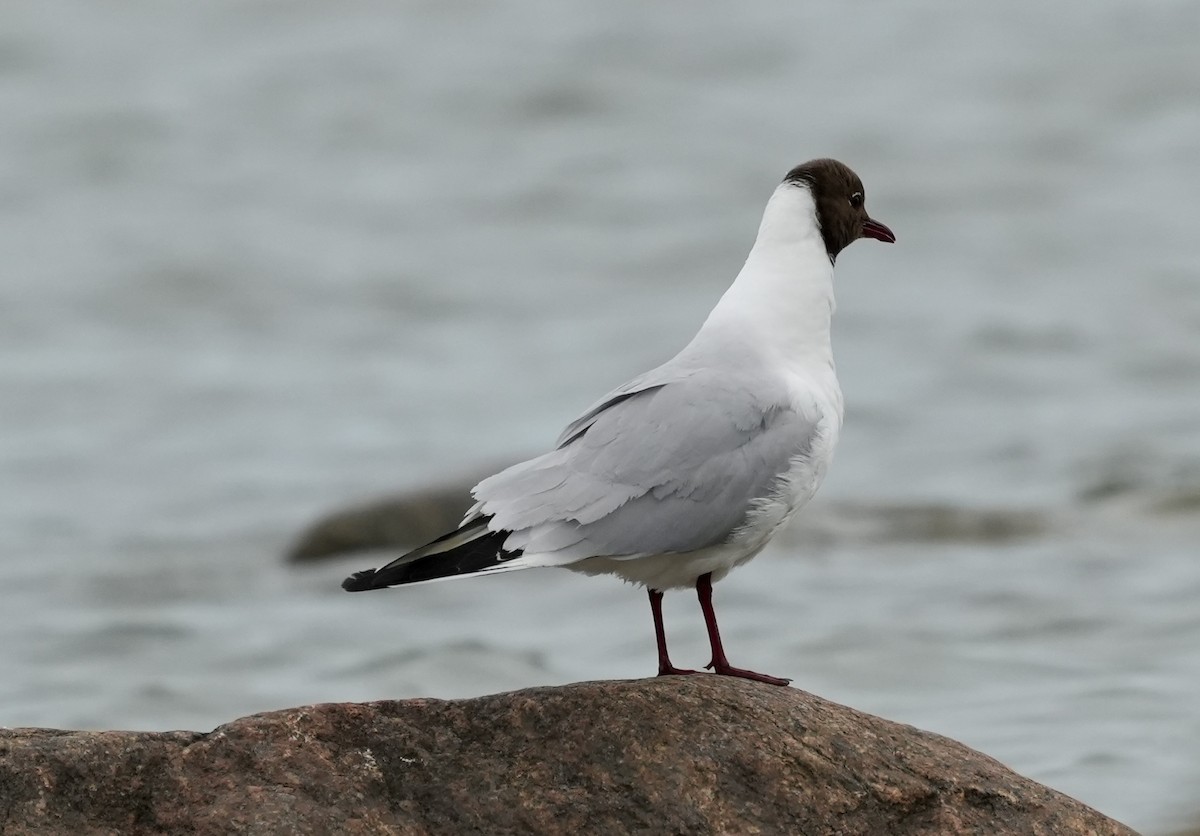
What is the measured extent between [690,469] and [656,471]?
124 millimetres

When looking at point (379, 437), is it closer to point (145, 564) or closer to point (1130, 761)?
point (145, 564)

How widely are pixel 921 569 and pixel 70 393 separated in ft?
39.5

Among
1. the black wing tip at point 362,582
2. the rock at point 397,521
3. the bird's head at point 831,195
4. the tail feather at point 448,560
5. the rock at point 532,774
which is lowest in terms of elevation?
the rock at point 532,774

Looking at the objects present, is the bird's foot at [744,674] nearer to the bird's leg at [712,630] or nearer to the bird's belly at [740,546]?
the bird's leg at [712,630]

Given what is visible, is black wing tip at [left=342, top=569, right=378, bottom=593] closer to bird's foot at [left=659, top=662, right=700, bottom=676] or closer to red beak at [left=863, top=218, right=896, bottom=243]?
bird's foot at [left=659, top=662, right=700, bottom=676]

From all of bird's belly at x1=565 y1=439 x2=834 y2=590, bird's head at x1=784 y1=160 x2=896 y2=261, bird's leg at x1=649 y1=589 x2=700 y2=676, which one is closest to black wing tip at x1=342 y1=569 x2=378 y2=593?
bird's belly at x1=565 y1=439 x2=834 y2=590

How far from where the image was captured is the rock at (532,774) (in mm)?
6379

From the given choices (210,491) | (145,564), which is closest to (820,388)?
(145,564)

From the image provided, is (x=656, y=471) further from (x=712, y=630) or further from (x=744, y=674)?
(x=744, y=674)

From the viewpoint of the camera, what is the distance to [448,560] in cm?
674

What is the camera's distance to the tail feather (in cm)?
655

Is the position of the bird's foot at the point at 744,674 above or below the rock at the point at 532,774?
above

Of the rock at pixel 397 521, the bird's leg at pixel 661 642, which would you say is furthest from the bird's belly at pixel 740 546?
the rock at pixel 397 521

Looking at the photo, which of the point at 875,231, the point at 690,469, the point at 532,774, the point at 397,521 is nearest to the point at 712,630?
the point at 690,469
